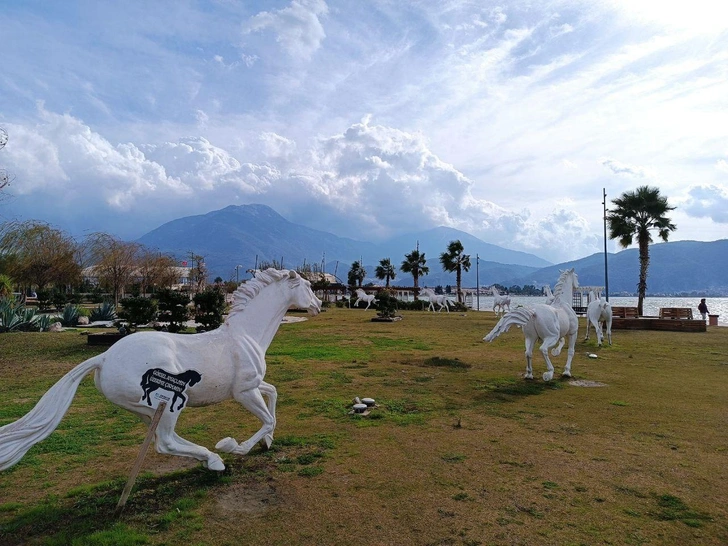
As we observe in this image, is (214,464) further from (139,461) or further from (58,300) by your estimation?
(58,300)

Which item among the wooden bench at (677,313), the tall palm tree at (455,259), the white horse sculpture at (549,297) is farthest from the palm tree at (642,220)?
the tall palm tree at (455,259)

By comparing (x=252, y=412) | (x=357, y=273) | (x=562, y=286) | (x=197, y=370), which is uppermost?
(x=357, y=273)

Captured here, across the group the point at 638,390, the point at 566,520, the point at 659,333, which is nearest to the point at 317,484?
the point at 566,520

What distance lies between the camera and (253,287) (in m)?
4.97

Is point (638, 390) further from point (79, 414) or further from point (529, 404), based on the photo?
point (79, 414)

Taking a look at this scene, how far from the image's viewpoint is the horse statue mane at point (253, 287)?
193 inches

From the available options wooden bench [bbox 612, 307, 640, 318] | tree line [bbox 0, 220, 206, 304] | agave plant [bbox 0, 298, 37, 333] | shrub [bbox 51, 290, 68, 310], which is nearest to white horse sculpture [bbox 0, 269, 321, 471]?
agave plant [bbox 0, 298, 37, 333]

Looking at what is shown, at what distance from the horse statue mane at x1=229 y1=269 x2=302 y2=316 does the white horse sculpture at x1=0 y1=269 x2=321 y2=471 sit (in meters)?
0.01

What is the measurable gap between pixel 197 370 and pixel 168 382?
337 mm

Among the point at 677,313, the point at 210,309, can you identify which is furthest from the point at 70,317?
the point at 677,313

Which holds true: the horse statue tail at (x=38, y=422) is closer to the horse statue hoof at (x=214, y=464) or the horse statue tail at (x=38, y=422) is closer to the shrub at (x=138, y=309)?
the horse statue hoof at (x=214, y=464)

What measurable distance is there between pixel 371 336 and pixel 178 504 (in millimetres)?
13784

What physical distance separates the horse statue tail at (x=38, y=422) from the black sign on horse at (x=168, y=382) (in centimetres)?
44

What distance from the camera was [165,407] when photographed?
3895 millimetres
